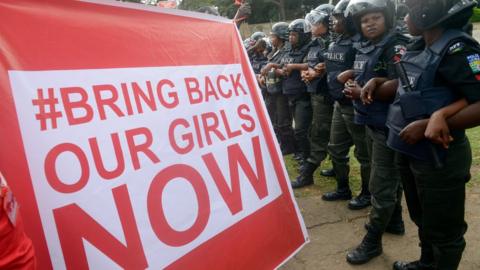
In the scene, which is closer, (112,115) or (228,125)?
(112,115)

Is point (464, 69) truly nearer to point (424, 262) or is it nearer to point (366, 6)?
point (366, 6)

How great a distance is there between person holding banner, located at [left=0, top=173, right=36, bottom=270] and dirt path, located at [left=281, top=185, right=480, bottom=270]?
6.92ft

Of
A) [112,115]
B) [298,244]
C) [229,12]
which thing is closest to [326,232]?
[298,244]

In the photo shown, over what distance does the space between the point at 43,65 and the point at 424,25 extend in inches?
71.2

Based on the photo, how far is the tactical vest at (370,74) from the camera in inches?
110

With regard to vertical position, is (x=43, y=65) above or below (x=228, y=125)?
above

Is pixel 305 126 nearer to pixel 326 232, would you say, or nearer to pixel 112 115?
pixel 326 232

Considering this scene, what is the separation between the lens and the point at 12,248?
1.18m

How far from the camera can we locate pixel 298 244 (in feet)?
7.17

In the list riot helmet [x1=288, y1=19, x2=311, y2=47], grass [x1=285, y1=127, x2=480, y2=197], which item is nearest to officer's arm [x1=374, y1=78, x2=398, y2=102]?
grass [x1=285, y1=127, x2=480, y2=197]

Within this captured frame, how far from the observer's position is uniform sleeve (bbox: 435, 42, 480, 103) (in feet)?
6.17

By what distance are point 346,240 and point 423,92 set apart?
1.66 metres

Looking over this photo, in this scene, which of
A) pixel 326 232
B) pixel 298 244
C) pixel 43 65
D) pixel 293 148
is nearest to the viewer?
pixel 43 65

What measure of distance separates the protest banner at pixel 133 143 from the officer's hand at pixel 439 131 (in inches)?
31.9
